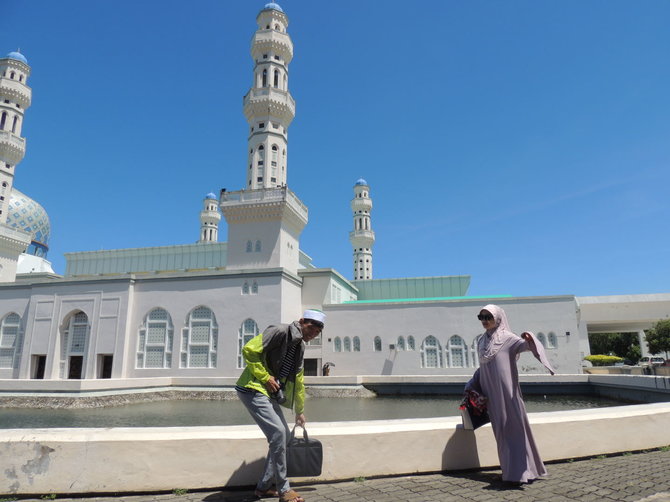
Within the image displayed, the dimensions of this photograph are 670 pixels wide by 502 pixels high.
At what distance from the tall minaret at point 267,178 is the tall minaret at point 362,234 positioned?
1344 cm

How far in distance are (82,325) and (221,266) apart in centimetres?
1270

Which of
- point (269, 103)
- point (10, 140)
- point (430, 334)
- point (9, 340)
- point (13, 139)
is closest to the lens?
point (430, 334)

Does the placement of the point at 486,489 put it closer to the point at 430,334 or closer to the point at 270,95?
the point at 430,334

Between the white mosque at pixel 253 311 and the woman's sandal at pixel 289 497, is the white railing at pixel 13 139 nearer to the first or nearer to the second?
the white mosque at pixel 253 311

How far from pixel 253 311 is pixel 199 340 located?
12.7 feet

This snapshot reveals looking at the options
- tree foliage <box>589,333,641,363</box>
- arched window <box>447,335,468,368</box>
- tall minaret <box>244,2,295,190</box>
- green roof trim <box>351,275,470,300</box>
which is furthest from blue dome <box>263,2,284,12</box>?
tree foliage <box>589,333,641,363</box>

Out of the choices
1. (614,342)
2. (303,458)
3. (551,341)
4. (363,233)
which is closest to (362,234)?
(363,233)

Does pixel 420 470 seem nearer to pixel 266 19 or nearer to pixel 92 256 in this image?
pixel 266 19

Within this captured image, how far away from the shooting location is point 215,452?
4059mm

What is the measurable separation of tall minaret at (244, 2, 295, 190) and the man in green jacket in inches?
1040

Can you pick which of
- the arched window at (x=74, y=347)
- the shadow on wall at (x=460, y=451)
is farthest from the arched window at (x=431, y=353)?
the shadow on wall at (x=460, y=451)

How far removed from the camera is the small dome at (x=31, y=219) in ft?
155

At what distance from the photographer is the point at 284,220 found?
29.2m

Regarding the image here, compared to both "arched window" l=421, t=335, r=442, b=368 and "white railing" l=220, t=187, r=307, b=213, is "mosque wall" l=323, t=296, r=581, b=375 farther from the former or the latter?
"white railing" l=220, t=187, r=307, b=213
